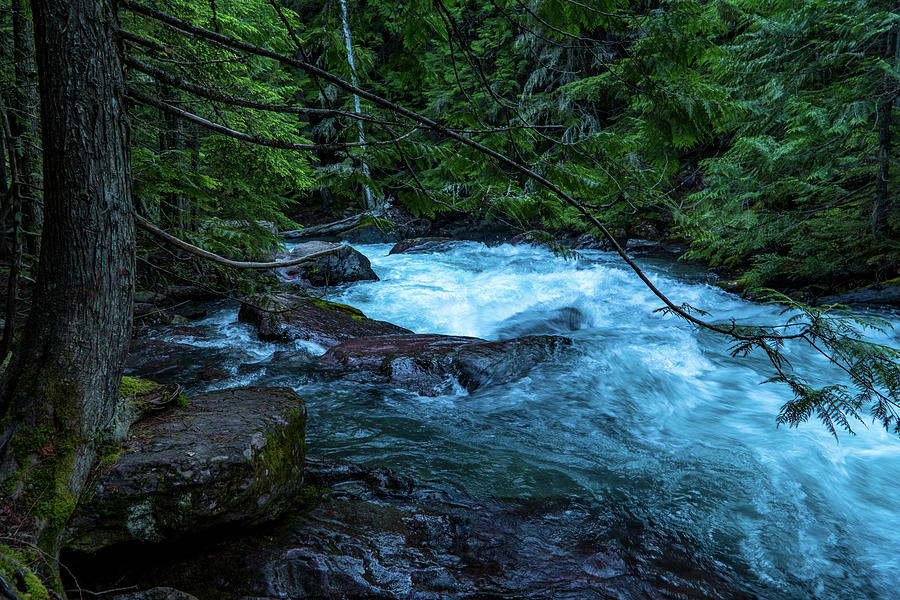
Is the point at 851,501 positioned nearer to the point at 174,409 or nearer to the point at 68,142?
the point at 174,409

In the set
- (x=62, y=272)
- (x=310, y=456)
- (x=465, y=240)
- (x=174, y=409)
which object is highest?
(x=465, y=240)

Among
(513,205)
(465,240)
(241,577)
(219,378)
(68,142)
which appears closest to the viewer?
(68,142)

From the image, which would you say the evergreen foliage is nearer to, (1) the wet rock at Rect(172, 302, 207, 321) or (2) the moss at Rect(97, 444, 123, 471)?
(2) the moss at Rect(97, 444, 123, 471)

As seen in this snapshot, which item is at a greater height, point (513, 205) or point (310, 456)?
point (513, 205)

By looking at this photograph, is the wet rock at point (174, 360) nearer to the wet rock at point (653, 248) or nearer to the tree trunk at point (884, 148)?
the tree trunk at point (884, 148)

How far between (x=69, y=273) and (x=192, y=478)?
48.7 inches

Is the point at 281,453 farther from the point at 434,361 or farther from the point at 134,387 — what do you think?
the point at 434,361

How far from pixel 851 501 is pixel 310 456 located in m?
5.27

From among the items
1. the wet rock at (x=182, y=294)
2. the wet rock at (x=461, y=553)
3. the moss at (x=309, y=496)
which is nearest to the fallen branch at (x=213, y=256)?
the wet rock at (x=461, y=553)

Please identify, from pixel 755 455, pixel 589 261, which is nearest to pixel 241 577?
pixel 755 455

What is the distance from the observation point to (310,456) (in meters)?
3.99

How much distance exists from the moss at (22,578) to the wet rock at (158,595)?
0.43m

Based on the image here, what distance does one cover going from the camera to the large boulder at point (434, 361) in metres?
6.68

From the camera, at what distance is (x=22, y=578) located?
1758 millimetres
